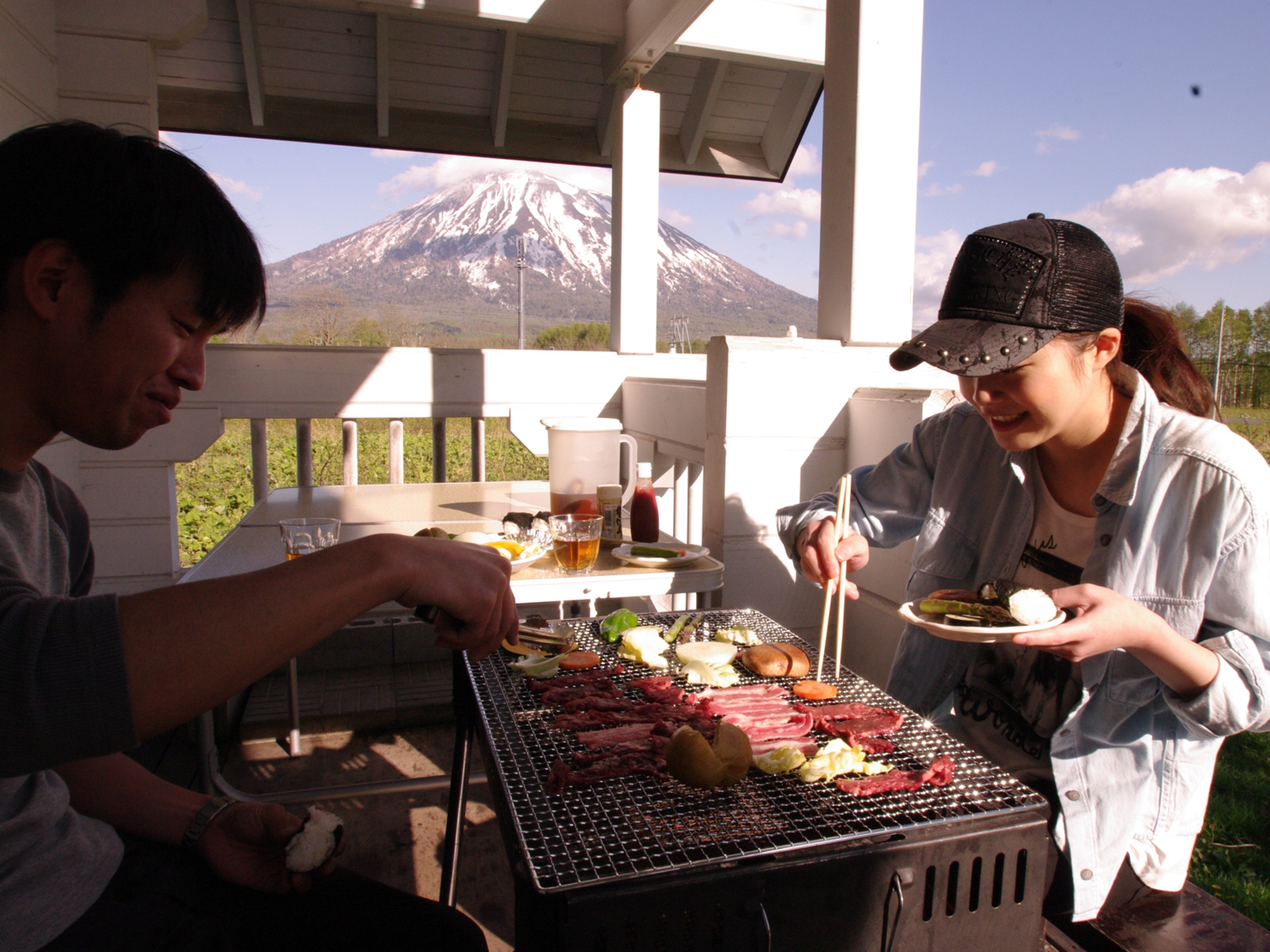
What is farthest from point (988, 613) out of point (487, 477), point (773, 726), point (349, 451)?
point (487, 477)

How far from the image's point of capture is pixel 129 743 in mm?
744

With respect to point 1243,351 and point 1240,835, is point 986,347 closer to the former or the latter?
point 1240,835

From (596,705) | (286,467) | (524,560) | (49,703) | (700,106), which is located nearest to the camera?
(49,703)

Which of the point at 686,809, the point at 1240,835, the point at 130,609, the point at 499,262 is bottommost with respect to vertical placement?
the point at 1240,835

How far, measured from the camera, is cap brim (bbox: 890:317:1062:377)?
1.43 meters

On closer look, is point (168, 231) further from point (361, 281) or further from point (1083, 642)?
point (361, 281)

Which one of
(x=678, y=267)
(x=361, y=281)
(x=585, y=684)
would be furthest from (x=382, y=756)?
(x=361, y=281)

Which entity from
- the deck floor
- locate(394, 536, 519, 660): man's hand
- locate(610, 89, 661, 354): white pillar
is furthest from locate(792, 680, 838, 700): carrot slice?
locate(610, 89, 661, 354): white pillar

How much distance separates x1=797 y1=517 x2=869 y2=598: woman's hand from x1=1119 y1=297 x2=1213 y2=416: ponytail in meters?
0.69

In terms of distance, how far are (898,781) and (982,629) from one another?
0.29 m

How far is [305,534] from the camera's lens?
204 cm

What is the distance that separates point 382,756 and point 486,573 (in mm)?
2688

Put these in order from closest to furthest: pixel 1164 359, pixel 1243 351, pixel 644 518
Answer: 1. pixel 1164 359
2. pixel 644 518
3. pixel 1243 351

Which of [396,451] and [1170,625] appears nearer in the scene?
[1170,625]
